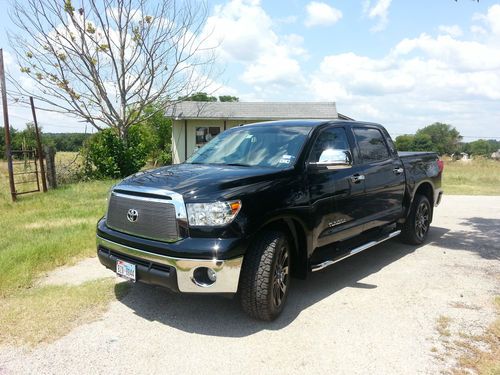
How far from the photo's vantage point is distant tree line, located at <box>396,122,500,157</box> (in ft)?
258

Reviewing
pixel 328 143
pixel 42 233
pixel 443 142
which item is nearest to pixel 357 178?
pixel 328 143

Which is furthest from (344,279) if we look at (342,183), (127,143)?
(127,143)

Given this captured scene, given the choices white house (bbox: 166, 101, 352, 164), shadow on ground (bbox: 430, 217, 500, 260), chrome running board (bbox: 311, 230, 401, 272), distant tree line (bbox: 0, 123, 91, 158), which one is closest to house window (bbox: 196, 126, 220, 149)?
white house (bbox: 166, 101, 352, 164)

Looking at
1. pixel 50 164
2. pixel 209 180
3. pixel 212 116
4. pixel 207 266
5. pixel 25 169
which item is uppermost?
pixel 212 116

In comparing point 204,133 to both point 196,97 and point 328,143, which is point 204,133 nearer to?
point 196,97

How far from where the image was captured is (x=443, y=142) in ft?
315

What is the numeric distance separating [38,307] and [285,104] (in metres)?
24.1

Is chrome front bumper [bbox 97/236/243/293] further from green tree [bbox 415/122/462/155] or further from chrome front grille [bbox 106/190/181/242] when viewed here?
green tree [bbox 415/122/462/155]

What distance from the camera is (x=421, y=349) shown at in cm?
335

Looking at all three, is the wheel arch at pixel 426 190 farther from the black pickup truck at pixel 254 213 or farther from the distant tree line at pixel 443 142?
the distant tree line at pixel 443 142

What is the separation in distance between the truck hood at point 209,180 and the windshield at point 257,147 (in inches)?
11.6

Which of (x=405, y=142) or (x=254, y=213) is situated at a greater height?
(x=254, y=213)

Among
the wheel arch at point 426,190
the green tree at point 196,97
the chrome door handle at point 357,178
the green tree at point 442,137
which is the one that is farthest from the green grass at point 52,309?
the green tree at point 442,137

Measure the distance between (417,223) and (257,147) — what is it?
3254 millimetres
